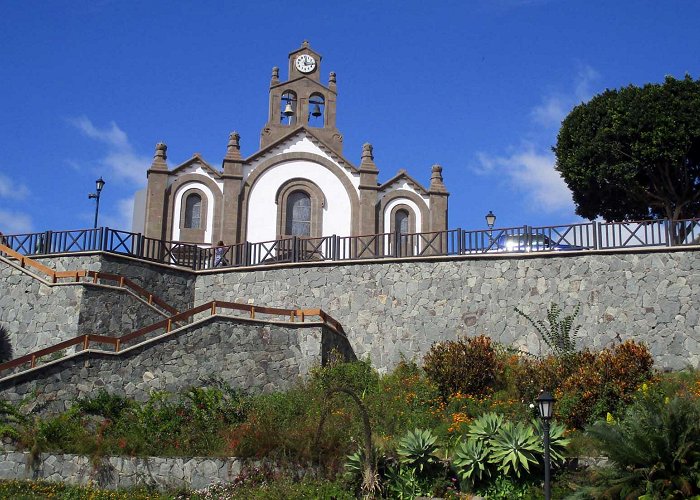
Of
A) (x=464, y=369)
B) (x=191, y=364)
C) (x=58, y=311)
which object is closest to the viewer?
(x=464, y=369)

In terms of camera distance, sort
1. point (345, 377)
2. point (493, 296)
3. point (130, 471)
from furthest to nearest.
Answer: point (493, 296) < point (345, 377) < point (130, 471)

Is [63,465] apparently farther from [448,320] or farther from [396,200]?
[396,200]

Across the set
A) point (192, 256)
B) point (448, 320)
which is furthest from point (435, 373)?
point (192, 256)

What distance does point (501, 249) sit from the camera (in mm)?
27688

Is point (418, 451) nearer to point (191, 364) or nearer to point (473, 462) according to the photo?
point (473, 462)

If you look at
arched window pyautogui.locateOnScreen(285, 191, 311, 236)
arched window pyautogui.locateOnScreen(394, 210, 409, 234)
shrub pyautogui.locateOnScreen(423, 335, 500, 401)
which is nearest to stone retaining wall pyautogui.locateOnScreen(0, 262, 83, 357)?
shrub pyautogui.locateOnScreen(423, 335, 500, 401)

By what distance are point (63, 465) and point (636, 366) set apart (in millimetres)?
13002

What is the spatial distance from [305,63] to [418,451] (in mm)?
25555

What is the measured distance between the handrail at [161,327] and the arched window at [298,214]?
8.32 meters

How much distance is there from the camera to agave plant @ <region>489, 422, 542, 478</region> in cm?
1736

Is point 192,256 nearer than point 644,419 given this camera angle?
No

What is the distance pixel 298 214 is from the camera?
3644 centimetres

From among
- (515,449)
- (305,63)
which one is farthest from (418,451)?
(305,63)

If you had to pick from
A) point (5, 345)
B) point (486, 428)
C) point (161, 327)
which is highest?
point (161, 327)
